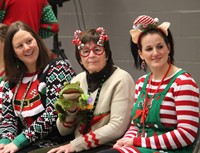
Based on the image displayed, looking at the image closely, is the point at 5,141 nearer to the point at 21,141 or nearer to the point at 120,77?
the point at 21,141

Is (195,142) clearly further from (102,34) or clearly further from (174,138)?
(102,34)

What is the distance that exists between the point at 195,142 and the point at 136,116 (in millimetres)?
302

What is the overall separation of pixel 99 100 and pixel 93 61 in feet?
0.65

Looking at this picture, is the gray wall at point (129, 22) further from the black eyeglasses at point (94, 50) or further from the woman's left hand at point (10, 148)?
the woman's left hand at point (10, 148)

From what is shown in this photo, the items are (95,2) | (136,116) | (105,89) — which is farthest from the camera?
(95,2)

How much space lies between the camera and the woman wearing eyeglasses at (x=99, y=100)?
7.38ft

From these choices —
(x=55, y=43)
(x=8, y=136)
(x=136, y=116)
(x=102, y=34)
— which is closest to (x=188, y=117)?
(x=136, y=116)

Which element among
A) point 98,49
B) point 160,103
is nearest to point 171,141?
point 160,103

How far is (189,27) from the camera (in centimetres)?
389

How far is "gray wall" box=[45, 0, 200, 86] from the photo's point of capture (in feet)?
12.8

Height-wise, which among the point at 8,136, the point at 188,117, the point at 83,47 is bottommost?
the point at 8,136

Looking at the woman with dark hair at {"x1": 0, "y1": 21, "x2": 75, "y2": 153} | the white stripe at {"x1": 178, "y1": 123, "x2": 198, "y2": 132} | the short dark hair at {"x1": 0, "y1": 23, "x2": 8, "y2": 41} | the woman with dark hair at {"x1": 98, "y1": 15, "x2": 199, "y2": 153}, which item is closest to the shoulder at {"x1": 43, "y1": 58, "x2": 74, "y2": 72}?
the woman with dark hair at {"x1": 0, "y1": 21, "x2": 75, "y2": 153}

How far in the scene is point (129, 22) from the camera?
4.20 m

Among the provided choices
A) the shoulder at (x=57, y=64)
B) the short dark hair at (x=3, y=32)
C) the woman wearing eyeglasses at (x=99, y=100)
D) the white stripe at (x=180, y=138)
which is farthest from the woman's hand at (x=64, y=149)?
the short dark hair at (x=3, y=32)
